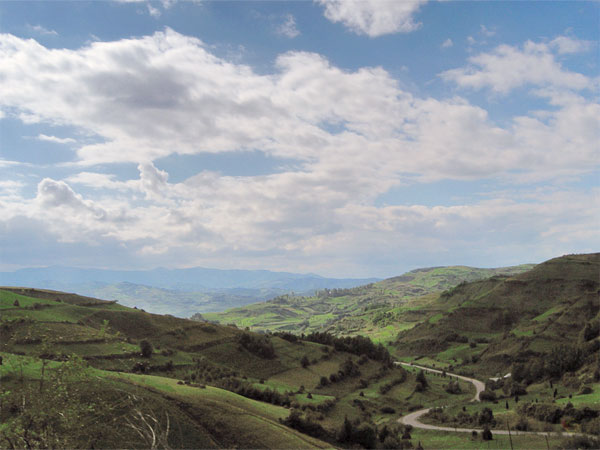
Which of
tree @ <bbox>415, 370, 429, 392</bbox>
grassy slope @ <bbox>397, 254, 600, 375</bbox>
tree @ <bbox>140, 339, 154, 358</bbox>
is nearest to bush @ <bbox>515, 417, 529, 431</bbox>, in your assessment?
tree @ <bbox>415, 370, 429, 392</bbox>

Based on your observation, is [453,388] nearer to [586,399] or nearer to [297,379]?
[586,399]

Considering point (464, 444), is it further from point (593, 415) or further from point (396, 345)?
point (396, 345)

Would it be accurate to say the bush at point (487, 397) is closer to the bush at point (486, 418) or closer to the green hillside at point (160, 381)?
the green hillside at point (160, 381)

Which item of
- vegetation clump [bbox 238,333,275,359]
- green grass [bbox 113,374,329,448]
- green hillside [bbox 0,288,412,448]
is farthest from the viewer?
vegetation clump [bbox 238,333,275,359]

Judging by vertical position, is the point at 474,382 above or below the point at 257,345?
below

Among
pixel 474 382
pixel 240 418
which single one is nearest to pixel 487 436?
pixel 240 418

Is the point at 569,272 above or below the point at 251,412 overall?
above

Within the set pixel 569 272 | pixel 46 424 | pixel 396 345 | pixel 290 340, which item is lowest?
pixel 396 345

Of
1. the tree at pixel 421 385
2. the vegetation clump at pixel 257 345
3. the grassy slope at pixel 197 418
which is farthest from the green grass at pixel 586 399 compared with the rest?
the vegetation clump at pixel 257 345

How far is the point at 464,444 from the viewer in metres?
45.5

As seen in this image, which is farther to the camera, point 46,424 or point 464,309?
point 464,309

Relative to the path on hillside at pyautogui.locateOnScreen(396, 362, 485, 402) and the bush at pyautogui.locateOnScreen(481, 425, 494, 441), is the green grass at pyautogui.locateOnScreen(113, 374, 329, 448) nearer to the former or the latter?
the bush at pyautogui.locateOnScreen(481, 425, 494, 441)

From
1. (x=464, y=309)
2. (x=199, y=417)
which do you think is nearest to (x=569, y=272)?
(x=464, y=309)

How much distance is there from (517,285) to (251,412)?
159358 mm
